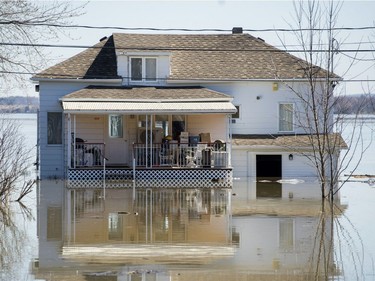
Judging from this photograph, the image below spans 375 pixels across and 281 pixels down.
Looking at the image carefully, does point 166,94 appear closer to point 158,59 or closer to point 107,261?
point 158,59

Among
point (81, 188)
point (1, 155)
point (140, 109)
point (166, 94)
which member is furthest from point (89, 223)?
point (166, 94)

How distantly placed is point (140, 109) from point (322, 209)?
10.9 metres

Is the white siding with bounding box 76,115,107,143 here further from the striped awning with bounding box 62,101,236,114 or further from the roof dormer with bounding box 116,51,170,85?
the striped awning with bounding box 62,101,236,114

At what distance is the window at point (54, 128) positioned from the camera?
123 ft

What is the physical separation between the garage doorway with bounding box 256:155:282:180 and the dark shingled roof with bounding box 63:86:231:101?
13.1ft

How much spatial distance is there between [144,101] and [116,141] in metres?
3.04

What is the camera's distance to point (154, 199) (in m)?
28.0

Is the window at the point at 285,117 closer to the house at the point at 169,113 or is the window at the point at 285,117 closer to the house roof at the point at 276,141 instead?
the house at the point at 169,113

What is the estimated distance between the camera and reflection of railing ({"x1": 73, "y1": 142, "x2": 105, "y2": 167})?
34219 millimetres

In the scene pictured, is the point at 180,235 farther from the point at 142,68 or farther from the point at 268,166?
the point at 142,68

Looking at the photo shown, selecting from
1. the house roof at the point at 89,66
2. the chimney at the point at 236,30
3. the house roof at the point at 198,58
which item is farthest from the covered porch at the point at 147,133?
the chimney at the point at 236,30

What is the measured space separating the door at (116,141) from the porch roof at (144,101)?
1417mm

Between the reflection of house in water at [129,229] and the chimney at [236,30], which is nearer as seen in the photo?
the reflection of house in water at [129,229]

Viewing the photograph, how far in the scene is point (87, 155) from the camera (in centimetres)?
3441
